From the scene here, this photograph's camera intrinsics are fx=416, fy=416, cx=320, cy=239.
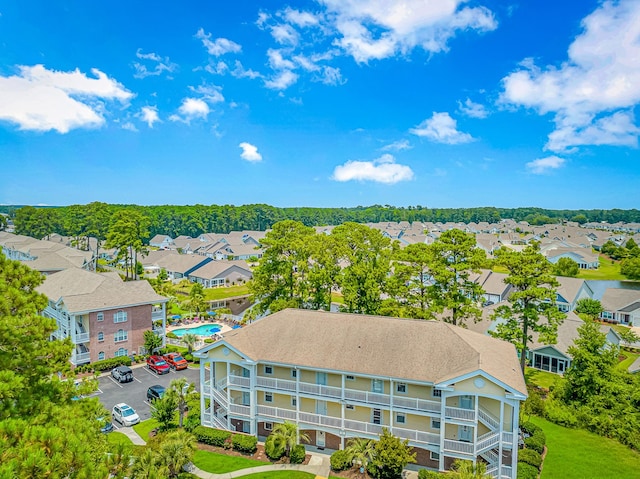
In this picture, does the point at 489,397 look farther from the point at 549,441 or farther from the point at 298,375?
the point at 298,375

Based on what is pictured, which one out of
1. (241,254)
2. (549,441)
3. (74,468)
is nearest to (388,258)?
(549,441)

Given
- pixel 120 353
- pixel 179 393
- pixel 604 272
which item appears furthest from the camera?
pixel 604 272

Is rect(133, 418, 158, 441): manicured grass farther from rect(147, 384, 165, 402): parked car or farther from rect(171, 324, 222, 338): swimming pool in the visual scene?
rect(171, 324, 222, 338): swimming pool

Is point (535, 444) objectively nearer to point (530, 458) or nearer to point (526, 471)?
point (530, 458)

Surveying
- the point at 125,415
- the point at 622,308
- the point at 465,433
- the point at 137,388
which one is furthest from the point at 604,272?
the point at 125,415

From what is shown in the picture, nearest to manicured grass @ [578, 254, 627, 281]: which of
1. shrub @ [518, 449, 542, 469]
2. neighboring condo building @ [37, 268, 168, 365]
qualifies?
shrub @ [518, 449, 542, 469]

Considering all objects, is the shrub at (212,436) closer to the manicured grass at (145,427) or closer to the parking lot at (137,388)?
the manicured grass at (145,427)
